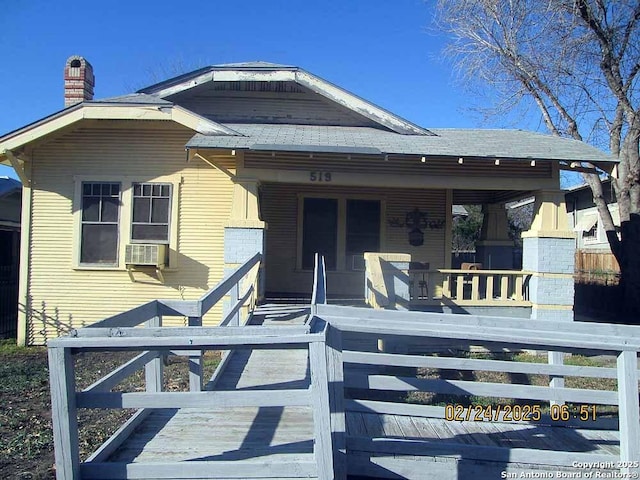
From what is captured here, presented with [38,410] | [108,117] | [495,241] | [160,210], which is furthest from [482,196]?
[38,410]

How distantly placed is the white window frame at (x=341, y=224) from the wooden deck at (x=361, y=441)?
616cm

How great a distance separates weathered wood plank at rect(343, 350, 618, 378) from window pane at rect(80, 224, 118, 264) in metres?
7.34

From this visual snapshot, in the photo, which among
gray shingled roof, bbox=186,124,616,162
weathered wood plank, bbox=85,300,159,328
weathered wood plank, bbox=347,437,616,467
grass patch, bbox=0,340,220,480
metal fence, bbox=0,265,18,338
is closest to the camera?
weathered wood plank, bbox=85,300,159,328

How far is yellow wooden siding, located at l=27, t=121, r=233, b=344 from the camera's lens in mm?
9969

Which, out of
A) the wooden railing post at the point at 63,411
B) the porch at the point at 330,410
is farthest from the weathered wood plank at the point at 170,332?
the wooden railing post at the point at 63,411

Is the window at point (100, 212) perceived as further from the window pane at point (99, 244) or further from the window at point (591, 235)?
the window at point (591, 235)

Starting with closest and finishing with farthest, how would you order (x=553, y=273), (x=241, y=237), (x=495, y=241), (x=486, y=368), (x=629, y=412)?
(x=629, y=412) → (x=486, y=368) → (x=241, y=237) → (x=553, y=273) → (x=495, y=241)

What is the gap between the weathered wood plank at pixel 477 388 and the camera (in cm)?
384

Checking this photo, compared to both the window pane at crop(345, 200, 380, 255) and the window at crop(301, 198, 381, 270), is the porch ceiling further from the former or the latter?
the window at crop(301, 198, 381, 270)

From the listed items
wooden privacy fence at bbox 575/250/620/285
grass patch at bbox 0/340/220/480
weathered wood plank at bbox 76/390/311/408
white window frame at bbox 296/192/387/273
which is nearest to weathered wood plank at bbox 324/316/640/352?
weathered wood plank at bbox 76/390/311/408

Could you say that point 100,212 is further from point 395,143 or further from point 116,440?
point 116,440

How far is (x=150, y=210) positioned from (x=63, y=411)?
7628mm

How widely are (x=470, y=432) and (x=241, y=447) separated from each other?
212 centimetres

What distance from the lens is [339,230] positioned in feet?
38.1
